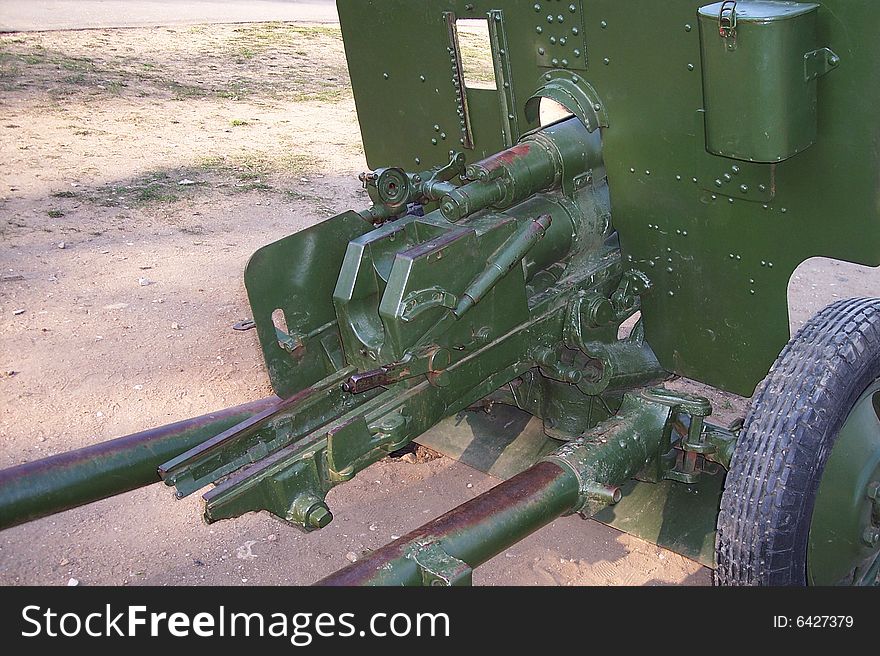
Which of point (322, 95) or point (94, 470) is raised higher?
point (94, 470)

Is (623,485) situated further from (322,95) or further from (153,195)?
(322,95)

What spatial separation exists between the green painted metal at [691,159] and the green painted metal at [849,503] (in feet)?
1.75

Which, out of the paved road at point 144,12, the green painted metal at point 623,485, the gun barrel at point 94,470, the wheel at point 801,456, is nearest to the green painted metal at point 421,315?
the gun barrel at point 94,470

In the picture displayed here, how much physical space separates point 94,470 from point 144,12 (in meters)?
13.1

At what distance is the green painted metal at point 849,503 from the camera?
2.95m

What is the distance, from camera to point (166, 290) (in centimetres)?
623

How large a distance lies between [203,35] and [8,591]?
11.7 metres

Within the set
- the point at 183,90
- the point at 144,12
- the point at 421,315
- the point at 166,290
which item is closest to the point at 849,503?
the point at 421,315

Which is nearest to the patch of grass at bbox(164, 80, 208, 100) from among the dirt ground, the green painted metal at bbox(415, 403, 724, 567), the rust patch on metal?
the dirt ground

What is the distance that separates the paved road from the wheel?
12.6m

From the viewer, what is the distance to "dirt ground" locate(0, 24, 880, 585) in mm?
3979

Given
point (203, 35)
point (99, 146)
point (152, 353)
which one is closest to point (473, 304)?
point (152, 353)

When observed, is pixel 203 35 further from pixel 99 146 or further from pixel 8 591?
pixel 8 591

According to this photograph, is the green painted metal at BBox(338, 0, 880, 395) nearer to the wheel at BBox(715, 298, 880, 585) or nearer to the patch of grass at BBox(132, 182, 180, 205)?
the wheel at BBox(715, 298, 880, 585)
